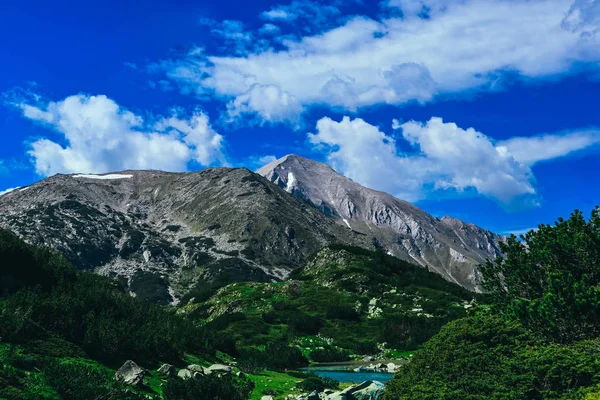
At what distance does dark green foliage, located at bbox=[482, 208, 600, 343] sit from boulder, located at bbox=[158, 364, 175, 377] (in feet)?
77.0

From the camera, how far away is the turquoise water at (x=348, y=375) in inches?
1903

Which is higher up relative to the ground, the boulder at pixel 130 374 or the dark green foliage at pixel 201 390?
the boulder at pixel 130 374

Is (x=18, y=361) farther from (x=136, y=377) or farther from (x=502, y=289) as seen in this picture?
(x=502, y=289)

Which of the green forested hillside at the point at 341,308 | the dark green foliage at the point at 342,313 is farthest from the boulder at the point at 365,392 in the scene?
the dark green foliage at the point at 342,313

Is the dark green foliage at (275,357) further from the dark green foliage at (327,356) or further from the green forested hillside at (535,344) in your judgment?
the green forested hillside at (535,344)

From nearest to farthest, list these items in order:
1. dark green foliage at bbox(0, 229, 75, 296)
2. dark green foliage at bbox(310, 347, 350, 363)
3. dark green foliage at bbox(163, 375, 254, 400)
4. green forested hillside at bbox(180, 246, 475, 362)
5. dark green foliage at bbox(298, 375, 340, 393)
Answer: dark green foliage at bbox(163, 375, 254, 400)
dark green foliage at bbox(0, 229, 75, 296)
dark green foliage at bbox(298, 375, 340, 393)
dark green foliage at bbox(310, 347, 350, 363)
green forested hillside at bbox(180, 246, 475, 362)

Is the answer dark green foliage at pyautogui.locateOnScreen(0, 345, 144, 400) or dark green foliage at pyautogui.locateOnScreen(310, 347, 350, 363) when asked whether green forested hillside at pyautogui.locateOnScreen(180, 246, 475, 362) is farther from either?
dark green foliage at pyautogui.locateOnScreen(0, 345, 144, 400)

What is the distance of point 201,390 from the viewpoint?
77.1 ft

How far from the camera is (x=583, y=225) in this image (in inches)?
1406

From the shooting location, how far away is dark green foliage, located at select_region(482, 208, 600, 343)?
30.1 meters

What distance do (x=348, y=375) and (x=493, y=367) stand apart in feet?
106

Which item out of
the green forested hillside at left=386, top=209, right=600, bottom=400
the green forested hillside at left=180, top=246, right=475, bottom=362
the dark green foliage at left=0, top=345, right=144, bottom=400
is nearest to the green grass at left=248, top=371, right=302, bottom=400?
the green forested hillside at left=386, top=209, right=600, bottom=400

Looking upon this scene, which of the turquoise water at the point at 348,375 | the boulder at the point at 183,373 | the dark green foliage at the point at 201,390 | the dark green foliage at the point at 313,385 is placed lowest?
the turquoise water at the point at 348,375

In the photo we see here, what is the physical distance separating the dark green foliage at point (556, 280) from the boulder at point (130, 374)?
2487 cm
